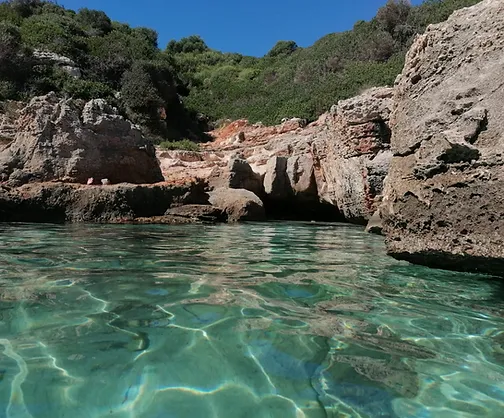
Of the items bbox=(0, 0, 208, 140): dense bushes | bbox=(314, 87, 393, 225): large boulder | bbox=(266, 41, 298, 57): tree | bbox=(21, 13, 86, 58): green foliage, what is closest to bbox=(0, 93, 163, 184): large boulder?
bbox=(314, 87, 393, 225): large boulder

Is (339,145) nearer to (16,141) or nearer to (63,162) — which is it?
(63,162)

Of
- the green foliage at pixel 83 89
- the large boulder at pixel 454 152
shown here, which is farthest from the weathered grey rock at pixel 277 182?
the green foliage at pixel 83 89

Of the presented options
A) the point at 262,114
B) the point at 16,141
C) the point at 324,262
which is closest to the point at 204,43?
the point at 262,114

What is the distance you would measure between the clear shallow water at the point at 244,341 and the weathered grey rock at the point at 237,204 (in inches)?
213

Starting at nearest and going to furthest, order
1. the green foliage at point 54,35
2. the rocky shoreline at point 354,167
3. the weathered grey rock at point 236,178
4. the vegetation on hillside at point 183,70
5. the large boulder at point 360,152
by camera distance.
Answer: the rocky shoreline at point 354,167 < the large boulder at point 360,152 < the weathered grey rock at point 236,178 < the vegetation on hillside at point 183,70 < the green foliage at point 54,35

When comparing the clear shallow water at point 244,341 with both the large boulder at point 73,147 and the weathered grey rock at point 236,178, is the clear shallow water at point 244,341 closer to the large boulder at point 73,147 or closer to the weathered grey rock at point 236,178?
the large boulder at point 73,147

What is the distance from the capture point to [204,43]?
138ft

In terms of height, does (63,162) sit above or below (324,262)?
above

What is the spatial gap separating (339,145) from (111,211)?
4.90 metres

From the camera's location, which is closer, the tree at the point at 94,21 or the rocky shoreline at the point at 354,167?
the rocky shoreline at the point at 354,167

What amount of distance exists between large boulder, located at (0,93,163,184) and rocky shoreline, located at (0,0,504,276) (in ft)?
0.08

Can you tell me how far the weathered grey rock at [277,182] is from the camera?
37.8 ft

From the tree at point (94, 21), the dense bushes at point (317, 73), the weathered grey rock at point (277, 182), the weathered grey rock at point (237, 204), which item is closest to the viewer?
the weathered grey rock at point (237, 204)

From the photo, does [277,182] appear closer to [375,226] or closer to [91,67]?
[375,226]
